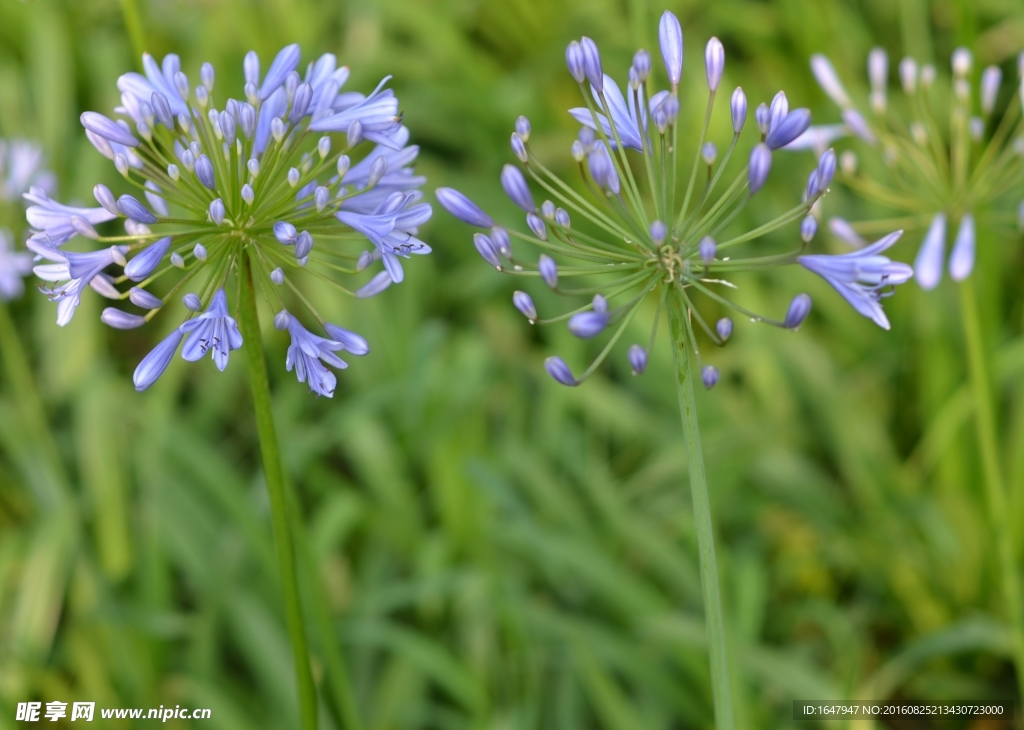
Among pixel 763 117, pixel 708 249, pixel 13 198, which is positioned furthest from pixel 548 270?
pixel 13 198

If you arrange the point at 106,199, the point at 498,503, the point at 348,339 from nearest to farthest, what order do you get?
1. the point at 106,199
2. the point at 348,339
3. the point at 498,503

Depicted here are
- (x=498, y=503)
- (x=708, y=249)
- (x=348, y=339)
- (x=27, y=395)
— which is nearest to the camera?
(x=708, y=249)

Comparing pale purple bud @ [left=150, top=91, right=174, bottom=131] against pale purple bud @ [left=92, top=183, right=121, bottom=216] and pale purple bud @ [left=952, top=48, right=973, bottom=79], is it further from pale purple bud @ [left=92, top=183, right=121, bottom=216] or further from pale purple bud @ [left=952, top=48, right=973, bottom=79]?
pale purple bud @ [left=952, top=48, right=973, bottom=79]

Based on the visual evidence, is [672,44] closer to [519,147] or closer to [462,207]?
[519,147]

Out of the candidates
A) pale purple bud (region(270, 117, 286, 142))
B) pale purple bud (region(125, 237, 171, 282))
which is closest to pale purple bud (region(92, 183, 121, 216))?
pale purple bud (region(125, 237, 171, 282))

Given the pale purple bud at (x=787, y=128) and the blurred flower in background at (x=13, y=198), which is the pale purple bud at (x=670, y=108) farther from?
the blurred flower in background at (x=13, y=198)

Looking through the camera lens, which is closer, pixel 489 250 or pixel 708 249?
pixel 708 249

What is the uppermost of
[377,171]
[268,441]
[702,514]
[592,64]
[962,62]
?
[962,62]

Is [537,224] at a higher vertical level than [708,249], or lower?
higher
